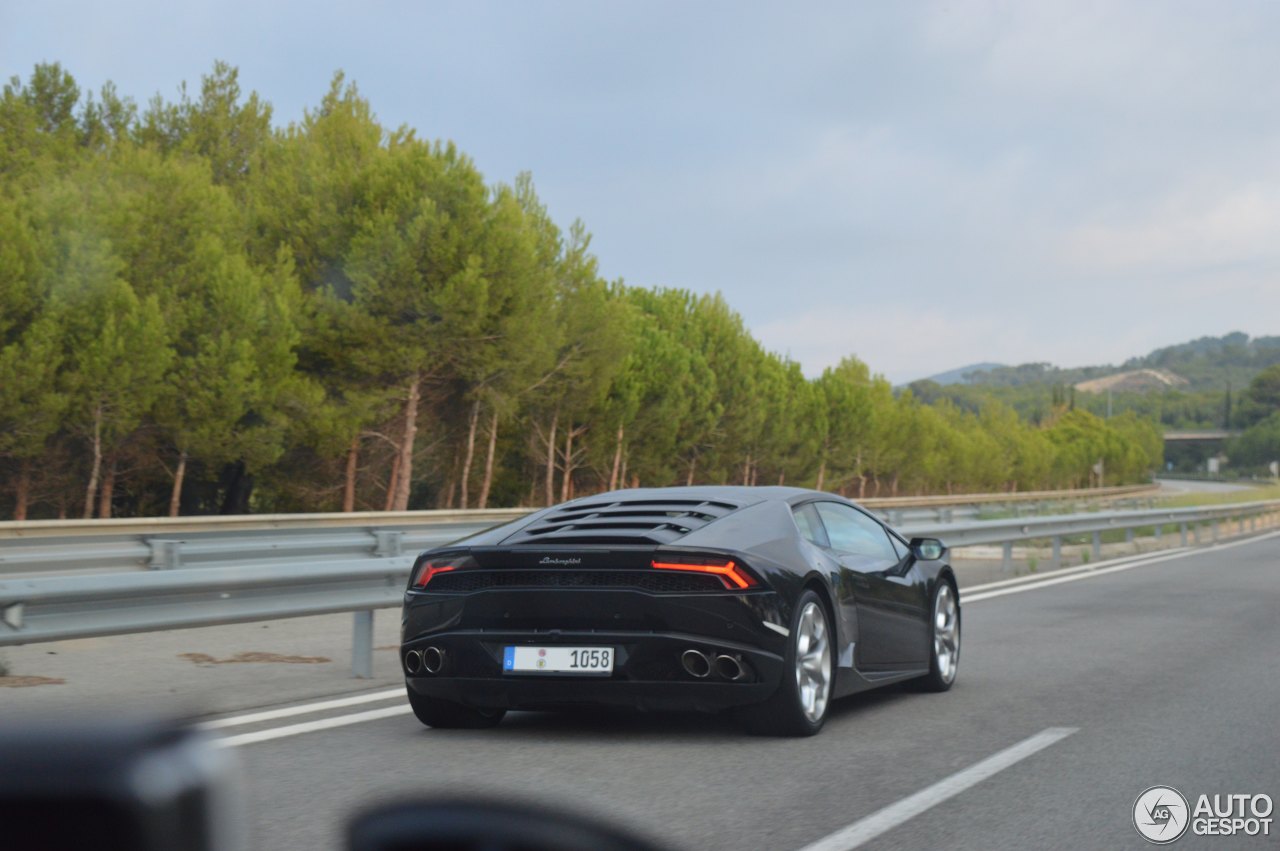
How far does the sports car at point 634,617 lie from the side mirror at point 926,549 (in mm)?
1450

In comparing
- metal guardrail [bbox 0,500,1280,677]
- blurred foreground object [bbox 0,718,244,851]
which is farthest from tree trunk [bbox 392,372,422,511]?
blurred foreground object [bbox 0,718,244,851]

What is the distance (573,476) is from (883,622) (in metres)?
62.3

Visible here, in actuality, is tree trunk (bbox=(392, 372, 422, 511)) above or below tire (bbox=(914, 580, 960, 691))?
above

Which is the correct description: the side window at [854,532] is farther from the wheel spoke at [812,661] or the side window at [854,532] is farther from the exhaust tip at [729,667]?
the exhaust tip at [729,667]

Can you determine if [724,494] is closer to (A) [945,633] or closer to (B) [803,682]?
(B) [803,682]

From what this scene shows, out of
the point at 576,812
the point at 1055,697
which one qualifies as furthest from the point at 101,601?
the point at 576,812

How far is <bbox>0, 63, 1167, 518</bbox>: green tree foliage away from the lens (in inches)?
1686

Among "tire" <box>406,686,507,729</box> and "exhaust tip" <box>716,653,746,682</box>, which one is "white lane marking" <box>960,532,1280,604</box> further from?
"exhaust tip" <box>716,653,746,682</box>

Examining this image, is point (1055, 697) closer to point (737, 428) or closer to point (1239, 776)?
point (1239, 776)

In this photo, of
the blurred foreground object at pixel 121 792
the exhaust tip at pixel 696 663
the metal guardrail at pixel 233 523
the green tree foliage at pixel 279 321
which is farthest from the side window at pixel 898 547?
the green tree foliage at pixel 279 321

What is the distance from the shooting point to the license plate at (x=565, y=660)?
6805mm

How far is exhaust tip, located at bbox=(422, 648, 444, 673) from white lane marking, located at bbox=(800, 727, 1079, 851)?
7.67 feet

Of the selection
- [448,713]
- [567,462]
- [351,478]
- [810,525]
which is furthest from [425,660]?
[567,462]

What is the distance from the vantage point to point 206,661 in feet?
34.1
